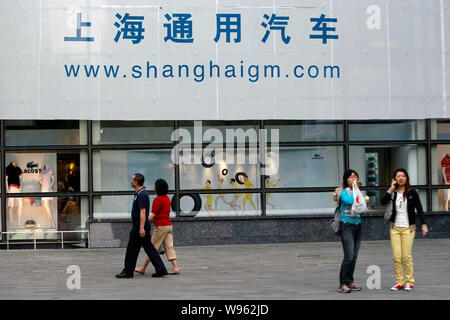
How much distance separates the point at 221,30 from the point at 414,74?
5052 millimetres

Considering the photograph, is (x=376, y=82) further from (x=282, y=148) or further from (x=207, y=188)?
(x=207, y=188)

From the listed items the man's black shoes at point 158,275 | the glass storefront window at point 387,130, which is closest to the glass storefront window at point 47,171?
the man's black shoes at point 158,275

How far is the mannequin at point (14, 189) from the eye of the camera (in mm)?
18250

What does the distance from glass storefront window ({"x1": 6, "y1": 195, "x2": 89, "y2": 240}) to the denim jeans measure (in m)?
9.14

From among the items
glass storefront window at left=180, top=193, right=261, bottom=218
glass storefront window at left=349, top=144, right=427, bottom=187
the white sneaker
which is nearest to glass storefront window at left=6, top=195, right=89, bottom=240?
glass storefront window at left=180, top=193, right=261, bottom=218

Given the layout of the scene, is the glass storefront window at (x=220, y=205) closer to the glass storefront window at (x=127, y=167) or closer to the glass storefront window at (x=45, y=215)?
the glass storefront window at (x=127, y=167)

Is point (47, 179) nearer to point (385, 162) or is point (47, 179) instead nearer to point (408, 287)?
point (385, 162)

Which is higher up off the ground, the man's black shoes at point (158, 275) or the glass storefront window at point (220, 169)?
the glass storefront window at point (220, 169)

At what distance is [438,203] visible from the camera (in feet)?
62.3

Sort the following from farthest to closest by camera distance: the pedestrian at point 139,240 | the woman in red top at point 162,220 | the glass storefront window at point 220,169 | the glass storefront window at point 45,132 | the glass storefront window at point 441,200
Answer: the glass storefront window at point 441,200, the glass storefront window at point 220,169, the glass storefront window at point 45,132, the woman in red top at point 162,220, the pedestrian at point 139,240

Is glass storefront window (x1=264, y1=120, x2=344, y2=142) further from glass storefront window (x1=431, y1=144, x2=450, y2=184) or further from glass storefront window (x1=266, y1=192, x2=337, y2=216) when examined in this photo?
glass storefront window (x1=431, y1=144, x2=450, y2=184)

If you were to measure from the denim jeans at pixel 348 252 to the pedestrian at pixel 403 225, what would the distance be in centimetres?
61

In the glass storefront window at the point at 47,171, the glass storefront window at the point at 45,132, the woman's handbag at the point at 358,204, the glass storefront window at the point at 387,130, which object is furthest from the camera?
the glass storefront window at the point at 387,130
